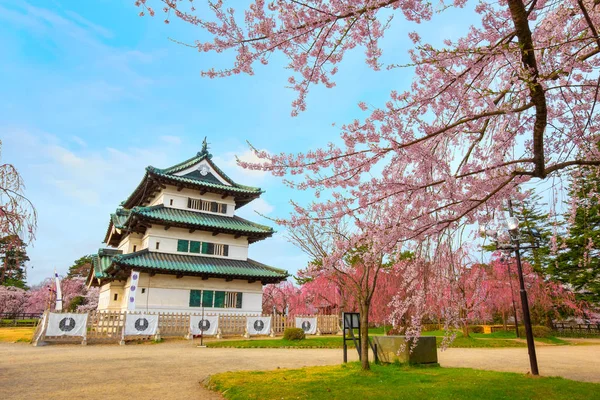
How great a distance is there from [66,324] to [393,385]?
698 inches

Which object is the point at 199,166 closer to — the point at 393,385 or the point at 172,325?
the point at 172,325

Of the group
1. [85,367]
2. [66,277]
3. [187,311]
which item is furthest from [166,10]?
[66,277]

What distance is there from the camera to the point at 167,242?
24516 mm

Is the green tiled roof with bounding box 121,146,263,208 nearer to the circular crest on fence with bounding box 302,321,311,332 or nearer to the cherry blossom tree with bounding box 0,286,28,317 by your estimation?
the circular crest on fence with bounding box 302,321,311,332

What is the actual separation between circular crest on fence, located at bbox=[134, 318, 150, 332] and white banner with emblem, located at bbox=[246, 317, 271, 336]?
590 cm

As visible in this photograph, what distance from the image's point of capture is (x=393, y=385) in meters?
6.55

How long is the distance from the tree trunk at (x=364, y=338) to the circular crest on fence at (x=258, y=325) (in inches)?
624

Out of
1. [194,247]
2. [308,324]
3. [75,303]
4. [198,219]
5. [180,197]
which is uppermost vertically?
[180,197]

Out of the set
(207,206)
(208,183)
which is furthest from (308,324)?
(208,183)

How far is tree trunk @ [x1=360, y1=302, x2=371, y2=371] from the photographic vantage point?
26.7 ft

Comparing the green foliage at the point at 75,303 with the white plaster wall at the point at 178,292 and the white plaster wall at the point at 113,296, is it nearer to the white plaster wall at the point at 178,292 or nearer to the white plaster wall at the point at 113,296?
the white plaster wall at the point at 113,296

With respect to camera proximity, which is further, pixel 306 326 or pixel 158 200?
pixel 158 200

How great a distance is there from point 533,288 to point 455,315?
2551 centimetres

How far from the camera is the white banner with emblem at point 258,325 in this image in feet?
75.1
